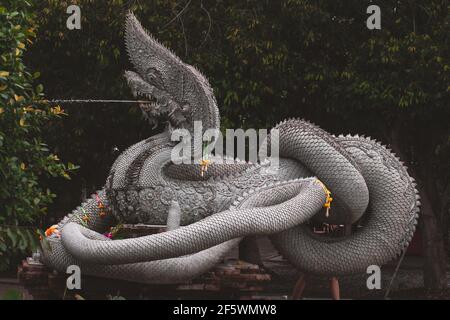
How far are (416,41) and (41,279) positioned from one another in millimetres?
5678

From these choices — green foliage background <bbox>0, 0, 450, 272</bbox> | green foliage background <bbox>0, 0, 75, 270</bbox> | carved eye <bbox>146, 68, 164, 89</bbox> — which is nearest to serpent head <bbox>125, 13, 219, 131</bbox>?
carved eye <bbox>146, 68, 164, 89</bbox>

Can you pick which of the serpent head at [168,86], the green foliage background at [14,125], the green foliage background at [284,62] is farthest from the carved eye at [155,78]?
the green foliage background at [284,62]

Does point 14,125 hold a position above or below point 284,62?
below

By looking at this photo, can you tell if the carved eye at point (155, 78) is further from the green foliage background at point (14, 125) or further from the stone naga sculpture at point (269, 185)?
the green foliage background at point (14, 125)

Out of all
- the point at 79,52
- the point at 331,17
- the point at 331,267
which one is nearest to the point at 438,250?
the point at 331,17

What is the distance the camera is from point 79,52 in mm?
10562

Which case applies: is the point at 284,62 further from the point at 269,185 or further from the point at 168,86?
the point at 269,185

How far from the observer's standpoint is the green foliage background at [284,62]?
9500mm

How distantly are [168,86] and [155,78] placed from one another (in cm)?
16

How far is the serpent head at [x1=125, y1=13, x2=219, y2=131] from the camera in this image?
22.8 feet

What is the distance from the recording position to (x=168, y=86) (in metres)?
7.05

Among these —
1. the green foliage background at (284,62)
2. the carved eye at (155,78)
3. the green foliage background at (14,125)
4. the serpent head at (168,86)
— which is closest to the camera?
the green foliage background at (14,125)

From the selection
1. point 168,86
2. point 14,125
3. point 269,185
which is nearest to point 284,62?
point 168,86

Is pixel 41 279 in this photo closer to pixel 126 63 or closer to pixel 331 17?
pixel 126 63
